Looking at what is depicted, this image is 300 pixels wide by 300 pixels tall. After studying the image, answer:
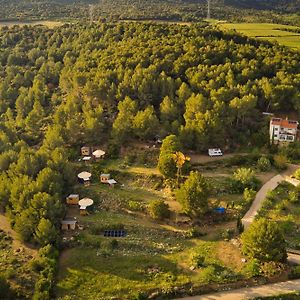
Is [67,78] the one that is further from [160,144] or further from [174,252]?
[174,252]

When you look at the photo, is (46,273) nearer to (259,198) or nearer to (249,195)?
(249,195)

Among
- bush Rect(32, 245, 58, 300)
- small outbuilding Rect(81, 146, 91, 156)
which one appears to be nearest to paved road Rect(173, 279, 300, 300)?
bush Rect(32, 245, 58, 300)

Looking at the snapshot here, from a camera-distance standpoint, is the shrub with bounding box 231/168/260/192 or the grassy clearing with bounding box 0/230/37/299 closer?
the grassy clearing with bounding box 0/230/37/299

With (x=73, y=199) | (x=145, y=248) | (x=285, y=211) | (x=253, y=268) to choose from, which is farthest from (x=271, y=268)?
(x=73, y=199)

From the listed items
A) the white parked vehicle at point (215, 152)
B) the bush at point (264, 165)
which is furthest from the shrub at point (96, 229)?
the bush at point (264, 165)

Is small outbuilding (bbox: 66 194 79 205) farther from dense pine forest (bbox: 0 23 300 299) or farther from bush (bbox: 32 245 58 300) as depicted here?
bush (bbox: 32 245 58 300)

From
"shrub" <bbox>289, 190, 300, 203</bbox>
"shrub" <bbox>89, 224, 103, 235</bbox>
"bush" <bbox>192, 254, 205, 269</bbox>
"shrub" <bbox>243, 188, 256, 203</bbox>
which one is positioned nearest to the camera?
"bush" <bbox>192, 254, 205, 269</bbox>
